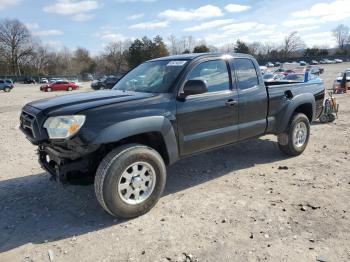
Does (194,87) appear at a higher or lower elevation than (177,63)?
lower

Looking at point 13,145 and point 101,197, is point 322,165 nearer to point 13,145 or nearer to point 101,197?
point 101,197

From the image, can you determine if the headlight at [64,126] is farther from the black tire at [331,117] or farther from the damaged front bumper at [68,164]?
the black tire at [331,117]

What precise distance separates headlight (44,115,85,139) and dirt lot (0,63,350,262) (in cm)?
107

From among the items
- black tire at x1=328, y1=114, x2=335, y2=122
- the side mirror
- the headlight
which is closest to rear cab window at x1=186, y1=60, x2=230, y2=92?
the side mirror

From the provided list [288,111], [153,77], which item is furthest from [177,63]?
[288,111]

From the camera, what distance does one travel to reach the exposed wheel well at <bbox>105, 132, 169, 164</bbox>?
13.8 feet

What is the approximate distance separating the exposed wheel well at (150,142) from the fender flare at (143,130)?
0.07 m

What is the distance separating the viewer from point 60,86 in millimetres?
Answer: 44312

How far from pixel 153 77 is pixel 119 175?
1.66m

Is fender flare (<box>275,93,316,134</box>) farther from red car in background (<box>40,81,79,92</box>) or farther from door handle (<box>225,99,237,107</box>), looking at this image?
red car in background (<box>40,81,79,92</box>)

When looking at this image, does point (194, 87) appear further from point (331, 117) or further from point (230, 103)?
point (331, 117)

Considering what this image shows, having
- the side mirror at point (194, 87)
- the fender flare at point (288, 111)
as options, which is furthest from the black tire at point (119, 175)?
the fender flare at point (288, 111)

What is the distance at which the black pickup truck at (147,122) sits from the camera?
3760 millimetres

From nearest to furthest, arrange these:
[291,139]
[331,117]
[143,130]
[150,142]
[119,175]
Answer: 1. [119,175]
2. [143,130]
3. [150,142]
4. [291,139]
5. [331,117]
